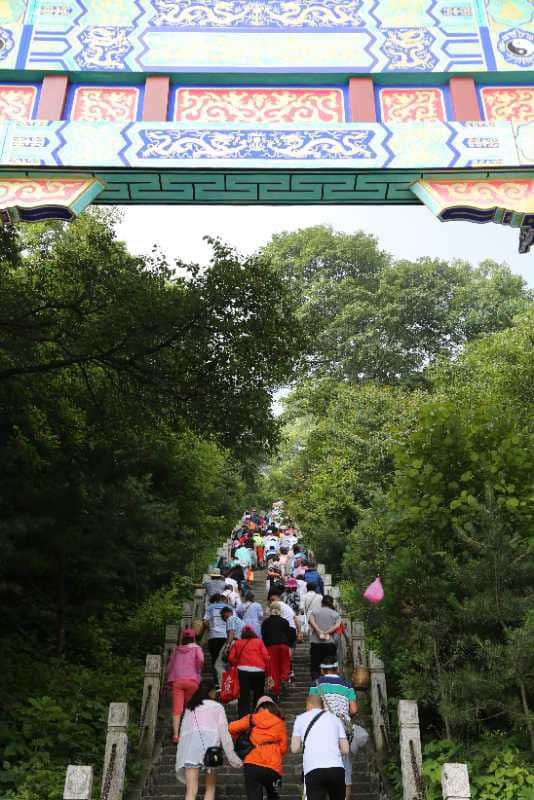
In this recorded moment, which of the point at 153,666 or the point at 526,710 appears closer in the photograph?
the point at 526,710

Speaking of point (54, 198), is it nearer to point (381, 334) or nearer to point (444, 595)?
point (444, 595)

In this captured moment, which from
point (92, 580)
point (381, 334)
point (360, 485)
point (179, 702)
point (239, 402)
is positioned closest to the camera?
point (179, 702)

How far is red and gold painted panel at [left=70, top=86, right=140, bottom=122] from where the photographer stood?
7484mm

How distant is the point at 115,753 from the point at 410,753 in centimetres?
261

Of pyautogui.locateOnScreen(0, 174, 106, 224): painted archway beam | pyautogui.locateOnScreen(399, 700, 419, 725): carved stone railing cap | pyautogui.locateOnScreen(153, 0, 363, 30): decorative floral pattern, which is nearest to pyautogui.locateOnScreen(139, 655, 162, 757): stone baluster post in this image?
pyautogui.locateOnScreen(399, 700, 419, 725): carved stone railing cap

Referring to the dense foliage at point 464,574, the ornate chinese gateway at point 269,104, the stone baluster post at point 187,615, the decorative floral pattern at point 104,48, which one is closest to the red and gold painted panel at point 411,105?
the ornate chinese gateway at point 269,104

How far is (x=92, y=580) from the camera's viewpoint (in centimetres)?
1191

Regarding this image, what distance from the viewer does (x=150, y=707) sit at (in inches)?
324

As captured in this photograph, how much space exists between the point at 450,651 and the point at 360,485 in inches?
501

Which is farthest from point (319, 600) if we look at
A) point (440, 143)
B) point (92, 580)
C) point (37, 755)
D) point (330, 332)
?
point (330, 332)

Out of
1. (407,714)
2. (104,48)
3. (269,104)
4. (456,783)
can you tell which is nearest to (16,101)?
(104,48)

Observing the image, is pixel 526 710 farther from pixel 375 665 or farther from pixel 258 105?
pixel 258 105

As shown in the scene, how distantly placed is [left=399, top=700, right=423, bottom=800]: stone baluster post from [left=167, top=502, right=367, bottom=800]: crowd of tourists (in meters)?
0.47

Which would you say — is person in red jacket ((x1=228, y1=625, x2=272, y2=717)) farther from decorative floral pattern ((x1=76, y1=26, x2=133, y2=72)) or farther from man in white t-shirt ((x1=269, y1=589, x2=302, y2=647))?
decorative floral pattern ((x1=76, y1=26, x2=133, y2=72))
